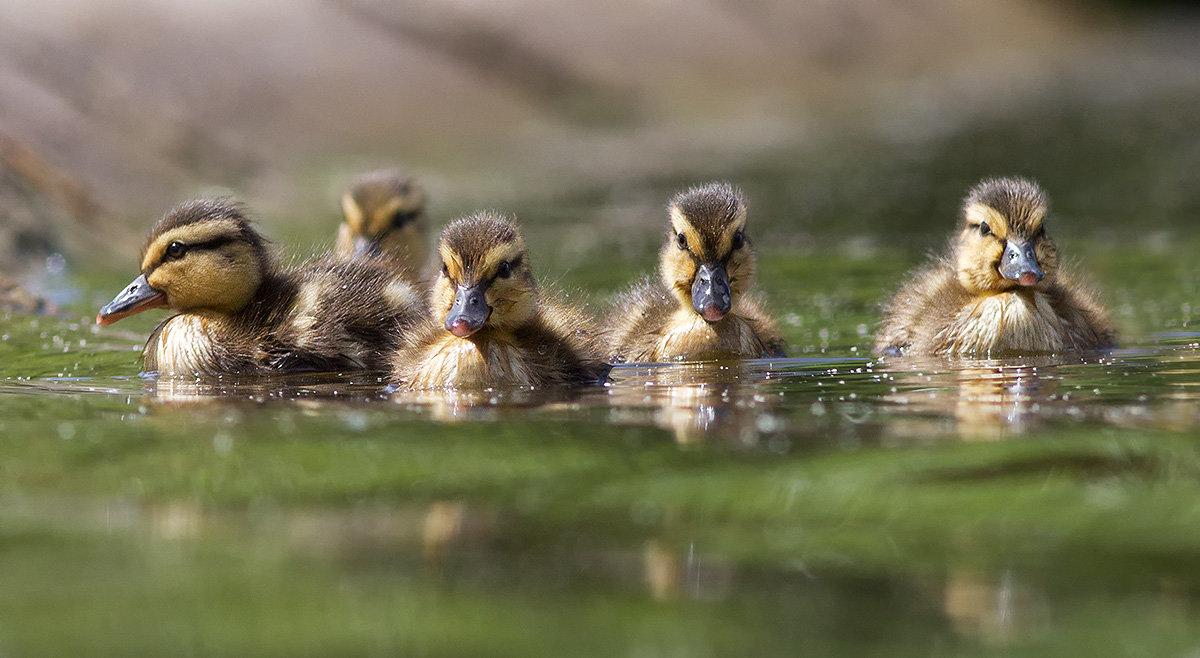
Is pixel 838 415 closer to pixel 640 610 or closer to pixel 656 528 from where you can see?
pixel 656 528

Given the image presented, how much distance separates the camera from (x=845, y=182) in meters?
16.6

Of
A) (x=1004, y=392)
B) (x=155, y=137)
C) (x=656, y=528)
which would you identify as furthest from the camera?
(x=155, y=137)

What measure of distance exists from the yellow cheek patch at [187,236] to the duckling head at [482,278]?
1.15m

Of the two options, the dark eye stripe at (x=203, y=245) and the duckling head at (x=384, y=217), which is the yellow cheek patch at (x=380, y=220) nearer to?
the duckling head at (x=384, y=217)

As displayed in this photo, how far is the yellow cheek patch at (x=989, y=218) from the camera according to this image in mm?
6691

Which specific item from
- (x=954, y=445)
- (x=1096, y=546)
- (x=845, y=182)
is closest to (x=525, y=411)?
(x=954, y=445)

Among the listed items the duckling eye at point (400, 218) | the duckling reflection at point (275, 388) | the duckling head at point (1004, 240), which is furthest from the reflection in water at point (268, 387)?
the duckling head at point (1004, 240)

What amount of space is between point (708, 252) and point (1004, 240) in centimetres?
132

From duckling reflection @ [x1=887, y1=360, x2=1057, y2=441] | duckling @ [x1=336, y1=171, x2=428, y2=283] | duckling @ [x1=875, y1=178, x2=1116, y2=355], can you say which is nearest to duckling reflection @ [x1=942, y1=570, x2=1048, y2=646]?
duckling reflection @ [x1=887, y1=360, x2=1057, y2=441]

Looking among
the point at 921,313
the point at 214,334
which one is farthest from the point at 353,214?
the point at 921,313

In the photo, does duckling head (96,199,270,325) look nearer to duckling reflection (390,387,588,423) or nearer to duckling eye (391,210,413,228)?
duckling reflection (390,387,588,423)

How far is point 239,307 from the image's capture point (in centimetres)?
669

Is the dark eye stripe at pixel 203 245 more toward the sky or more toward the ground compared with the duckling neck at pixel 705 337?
more toward the sky

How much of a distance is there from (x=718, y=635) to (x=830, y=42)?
22824 millimetres
